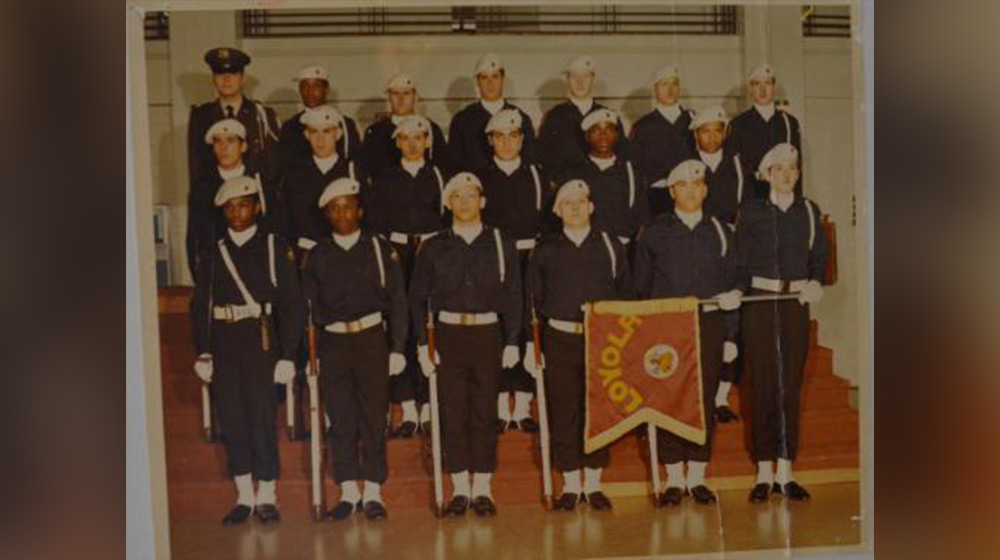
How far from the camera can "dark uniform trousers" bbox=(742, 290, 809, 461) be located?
2.08 meters

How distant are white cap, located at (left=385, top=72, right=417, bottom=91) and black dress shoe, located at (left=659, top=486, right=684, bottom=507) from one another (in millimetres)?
911

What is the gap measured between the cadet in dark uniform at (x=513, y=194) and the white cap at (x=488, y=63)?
8 cm

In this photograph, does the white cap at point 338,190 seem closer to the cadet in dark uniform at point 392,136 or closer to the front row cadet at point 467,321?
the cadet in dark uniform at point 392,136

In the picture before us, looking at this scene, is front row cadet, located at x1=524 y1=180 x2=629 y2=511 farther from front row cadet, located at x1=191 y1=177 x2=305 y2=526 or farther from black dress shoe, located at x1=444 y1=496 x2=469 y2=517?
front row cadet, located at x1=191 y1=177 x2=305 y2=526

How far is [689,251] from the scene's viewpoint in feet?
6.77

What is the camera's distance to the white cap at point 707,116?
6.73 ft

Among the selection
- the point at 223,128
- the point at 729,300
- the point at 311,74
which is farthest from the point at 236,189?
the point at 729,300

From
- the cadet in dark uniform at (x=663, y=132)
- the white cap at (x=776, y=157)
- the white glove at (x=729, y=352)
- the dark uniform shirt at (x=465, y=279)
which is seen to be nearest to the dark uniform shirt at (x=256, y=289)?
the dark uniform shirt at (x=465, y=279)

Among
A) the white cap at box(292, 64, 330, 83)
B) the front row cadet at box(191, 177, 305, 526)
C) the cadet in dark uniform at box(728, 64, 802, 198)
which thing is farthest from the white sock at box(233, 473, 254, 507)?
the cadet in dark uniform at box(728, 64, 802, 198)

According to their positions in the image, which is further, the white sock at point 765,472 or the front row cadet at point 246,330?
the white sock at point 765,472

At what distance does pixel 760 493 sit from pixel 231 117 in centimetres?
124
